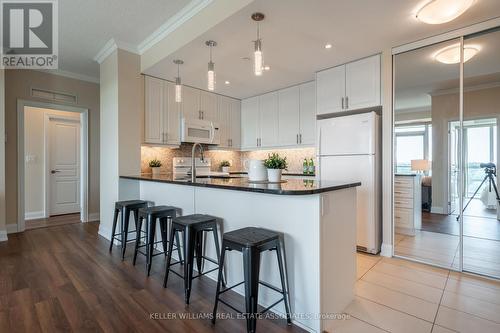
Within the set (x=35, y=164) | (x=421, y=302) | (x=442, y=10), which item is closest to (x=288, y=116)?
(x=442, y=10)

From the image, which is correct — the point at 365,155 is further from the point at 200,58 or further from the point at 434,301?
the point at 200,58

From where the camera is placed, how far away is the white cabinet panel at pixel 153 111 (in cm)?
393

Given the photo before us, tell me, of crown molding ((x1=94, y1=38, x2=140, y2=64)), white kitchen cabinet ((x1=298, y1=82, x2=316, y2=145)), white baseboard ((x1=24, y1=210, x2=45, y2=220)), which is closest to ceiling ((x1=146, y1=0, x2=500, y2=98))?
crown molding ((x1=94, y1=38, x2=140, y2=64))

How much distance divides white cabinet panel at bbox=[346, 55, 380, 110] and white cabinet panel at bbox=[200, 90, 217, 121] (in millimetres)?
2599

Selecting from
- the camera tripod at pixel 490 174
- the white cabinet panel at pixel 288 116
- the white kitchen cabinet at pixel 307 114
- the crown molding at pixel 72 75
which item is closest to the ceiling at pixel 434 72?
the camera tripod at pixel 490 174

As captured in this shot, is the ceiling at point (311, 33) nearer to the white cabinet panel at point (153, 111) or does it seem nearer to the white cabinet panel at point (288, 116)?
the white cabinet panel at point (153, 111)

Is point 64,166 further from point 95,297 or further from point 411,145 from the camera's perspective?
point 411,145

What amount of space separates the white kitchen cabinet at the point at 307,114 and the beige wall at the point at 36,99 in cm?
394

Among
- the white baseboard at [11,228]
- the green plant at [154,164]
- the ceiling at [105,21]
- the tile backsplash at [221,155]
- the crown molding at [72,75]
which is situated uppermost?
the ceiling at [105,21]

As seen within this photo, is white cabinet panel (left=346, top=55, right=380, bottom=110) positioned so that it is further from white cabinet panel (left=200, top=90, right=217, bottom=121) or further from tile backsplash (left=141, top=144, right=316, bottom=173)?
white cabinet panel (left=200, top=90, right=217, bottom=121)

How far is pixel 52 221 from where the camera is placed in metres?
4.91

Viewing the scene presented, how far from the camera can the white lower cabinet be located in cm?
444

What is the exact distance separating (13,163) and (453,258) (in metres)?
6.30

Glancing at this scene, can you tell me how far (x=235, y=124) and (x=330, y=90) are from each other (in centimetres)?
238
